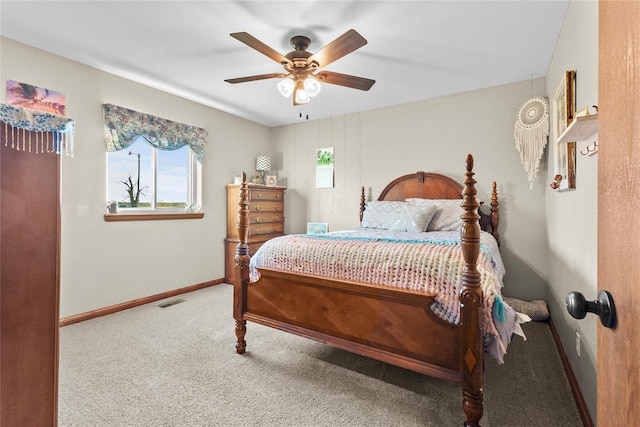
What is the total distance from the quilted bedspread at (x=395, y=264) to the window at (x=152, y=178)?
1956 millimetres

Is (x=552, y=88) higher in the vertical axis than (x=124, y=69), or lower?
lower

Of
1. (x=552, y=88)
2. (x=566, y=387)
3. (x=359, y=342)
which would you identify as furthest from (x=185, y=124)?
(x=566, y=387)

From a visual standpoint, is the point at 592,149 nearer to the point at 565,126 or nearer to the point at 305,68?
the point at 565,126

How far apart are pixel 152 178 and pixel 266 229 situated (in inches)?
65.8

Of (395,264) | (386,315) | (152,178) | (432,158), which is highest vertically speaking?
(432,158)

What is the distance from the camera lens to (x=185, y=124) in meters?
3.73

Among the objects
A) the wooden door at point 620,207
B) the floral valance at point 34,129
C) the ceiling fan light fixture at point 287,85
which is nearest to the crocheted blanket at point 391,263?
the wooden door at point 620,207

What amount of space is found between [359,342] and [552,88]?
288 centimetres

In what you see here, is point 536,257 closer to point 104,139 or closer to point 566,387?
point 566,387

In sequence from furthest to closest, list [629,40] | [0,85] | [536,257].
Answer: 1. [536,257]
2. [0,85]
3. [629,40]

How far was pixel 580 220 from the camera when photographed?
5.90ft

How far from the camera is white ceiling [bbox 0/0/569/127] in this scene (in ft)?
6.79

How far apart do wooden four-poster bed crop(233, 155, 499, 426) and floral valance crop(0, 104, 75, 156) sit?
1.33 m

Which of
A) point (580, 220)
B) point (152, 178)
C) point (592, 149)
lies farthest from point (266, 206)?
point (592, 149)
